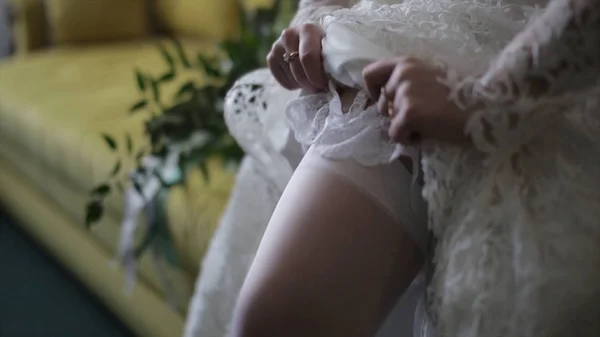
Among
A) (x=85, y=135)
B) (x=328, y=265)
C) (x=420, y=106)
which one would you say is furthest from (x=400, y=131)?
(x=85, y=135)

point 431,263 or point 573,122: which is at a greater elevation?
point 573,122

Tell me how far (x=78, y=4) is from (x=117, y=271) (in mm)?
1088

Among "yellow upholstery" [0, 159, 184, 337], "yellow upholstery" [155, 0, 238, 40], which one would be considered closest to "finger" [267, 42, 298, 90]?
"yellow upholstery" [0, 159, 184, 337]

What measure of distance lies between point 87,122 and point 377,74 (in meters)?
1.22

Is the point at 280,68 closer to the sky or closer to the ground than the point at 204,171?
closer to the sky

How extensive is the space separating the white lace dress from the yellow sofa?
69cm

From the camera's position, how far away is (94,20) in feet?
6.82

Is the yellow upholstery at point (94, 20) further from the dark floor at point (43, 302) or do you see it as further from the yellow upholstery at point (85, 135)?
the dark floor at point (43, 302)

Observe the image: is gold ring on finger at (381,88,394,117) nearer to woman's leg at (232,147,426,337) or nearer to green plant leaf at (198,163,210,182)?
woman's leg at (232,147,426,337)

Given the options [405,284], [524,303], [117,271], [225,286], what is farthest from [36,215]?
[524,303]

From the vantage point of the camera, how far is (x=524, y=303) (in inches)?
18.3

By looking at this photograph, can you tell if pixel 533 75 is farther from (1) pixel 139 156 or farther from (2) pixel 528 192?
(1) pixel 139 156

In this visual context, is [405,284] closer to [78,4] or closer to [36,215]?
[36,215]

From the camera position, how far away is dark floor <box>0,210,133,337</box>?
1.47 m
